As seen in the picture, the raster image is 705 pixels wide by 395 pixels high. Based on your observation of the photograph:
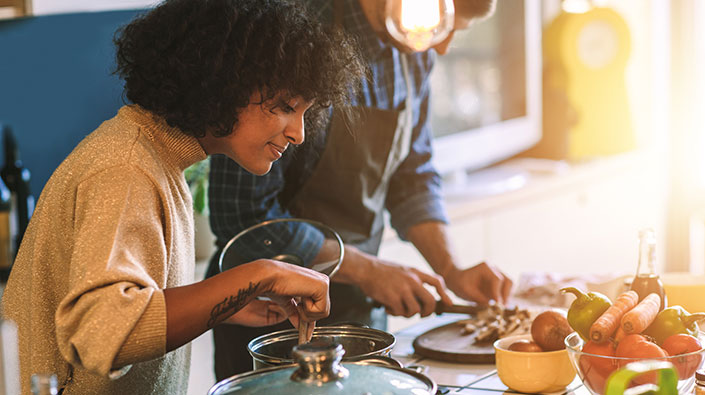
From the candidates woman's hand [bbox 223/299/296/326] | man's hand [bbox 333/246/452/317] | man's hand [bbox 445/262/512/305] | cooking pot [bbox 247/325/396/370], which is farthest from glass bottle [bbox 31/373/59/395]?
man's hand [bbox 445/262/512/305]

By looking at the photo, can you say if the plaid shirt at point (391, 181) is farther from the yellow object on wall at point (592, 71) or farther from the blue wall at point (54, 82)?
the yellow object on wall at point (592, 71)

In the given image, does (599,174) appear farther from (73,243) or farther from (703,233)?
(73,243)

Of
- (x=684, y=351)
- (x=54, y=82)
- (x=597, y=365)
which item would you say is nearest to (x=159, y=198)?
(x=597, y=365)

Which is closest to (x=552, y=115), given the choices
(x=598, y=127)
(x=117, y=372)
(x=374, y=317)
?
(x=598, y=127)

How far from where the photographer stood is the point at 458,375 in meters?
1.38

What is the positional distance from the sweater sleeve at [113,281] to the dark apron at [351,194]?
651 mm

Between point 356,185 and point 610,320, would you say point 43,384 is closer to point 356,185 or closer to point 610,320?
point 610,320

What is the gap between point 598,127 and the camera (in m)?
3.91

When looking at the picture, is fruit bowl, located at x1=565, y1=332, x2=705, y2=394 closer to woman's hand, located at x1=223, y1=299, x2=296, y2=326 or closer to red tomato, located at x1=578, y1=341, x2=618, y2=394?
red tomato, located at x1=578, y1=341, x2=618, y2=394

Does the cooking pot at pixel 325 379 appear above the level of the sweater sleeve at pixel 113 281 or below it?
below

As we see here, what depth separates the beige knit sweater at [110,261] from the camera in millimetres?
912

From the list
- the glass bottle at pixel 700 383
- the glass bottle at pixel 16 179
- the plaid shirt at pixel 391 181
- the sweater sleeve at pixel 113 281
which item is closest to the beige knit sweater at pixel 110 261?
the sweater sleeve at pixel 113 281

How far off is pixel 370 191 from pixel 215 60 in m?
0.83

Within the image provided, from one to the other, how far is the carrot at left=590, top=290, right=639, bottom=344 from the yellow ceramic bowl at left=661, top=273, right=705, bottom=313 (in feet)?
1.16
